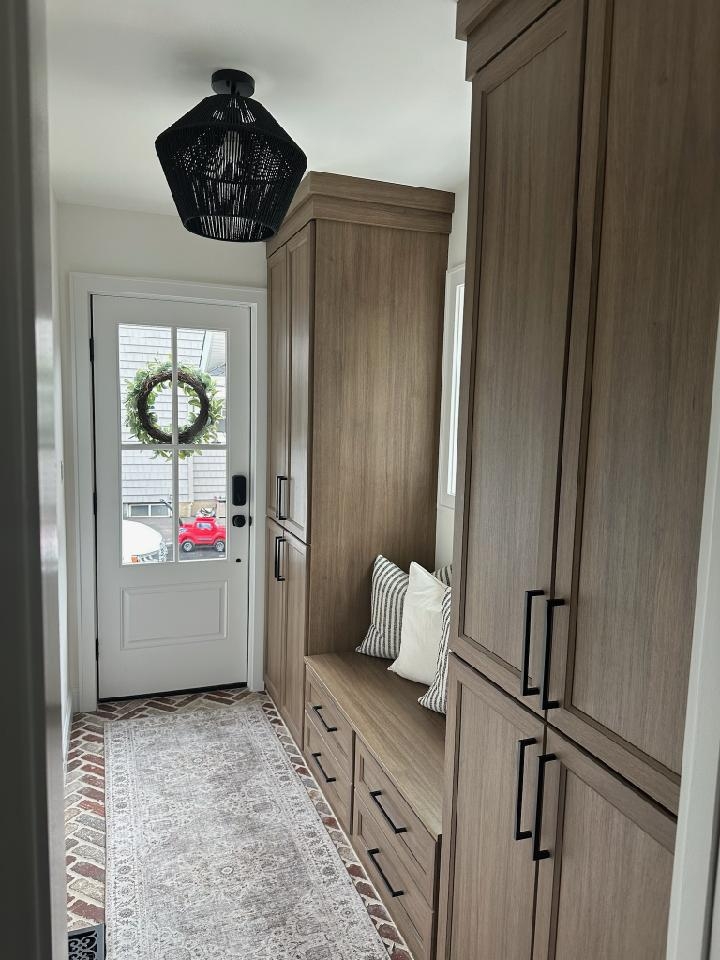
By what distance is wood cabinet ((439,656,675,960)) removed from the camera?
3.58ft

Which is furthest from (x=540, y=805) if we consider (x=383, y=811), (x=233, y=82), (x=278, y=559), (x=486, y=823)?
(x=278, y=559)

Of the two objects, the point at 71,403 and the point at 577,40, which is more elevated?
the point at 577,40

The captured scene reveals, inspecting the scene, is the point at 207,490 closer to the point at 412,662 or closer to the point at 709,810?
the point at 412,662

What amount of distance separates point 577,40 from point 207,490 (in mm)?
2840

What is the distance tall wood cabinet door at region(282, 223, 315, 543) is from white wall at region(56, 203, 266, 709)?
536mm

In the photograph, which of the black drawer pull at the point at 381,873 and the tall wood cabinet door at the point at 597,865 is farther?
the black drawer pull at the point at 381,873

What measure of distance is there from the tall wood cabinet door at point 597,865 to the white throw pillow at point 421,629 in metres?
1.28

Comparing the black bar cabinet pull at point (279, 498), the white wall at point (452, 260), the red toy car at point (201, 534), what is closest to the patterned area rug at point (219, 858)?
the red toy car at point (201, 534)

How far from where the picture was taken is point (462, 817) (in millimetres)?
1633

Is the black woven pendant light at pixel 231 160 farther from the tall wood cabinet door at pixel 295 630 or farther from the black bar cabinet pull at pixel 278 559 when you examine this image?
the black bar cabinet pull at pixel 278 559

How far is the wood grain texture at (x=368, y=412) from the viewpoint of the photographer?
2848 millimetres

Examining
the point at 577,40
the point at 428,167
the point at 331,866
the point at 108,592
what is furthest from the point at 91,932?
the point at 428,167

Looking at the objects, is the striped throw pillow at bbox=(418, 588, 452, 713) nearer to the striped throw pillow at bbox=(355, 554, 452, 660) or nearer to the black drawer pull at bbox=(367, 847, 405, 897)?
the striped throw pillow at bbox=(355, 554, 452, 660)

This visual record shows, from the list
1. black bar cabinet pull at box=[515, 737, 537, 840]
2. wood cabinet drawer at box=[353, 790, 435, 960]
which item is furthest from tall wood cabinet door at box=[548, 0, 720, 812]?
wood cabinet drawer at box=[353, 790, 435, 960]
